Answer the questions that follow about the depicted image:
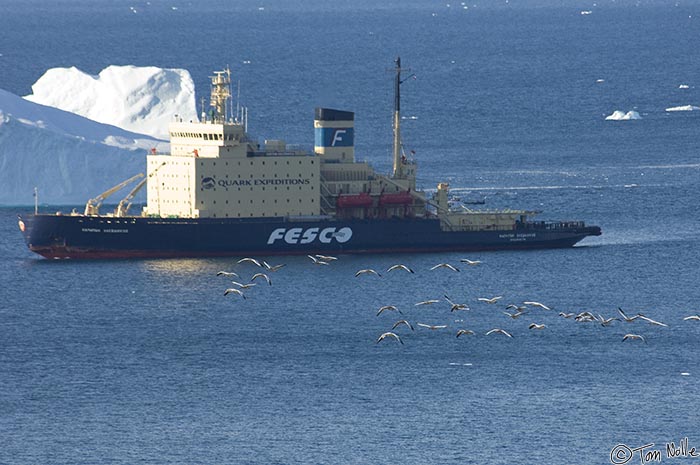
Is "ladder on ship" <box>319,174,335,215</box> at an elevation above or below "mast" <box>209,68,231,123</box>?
below

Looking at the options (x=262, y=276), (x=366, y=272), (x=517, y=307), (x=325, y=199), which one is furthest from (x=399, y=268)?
(x=517, y=307)

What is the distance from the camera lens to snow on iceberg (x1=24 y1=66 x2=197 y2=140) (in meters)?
108

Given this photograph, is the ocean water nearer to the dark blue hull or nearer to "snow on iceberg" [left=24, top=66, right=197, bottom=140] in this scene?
the dark blue hull

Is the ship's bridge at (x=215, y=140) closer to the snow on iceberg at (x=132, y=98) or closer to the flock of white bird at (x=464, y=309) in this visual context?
the flock of white bird at (x=464, y=309)

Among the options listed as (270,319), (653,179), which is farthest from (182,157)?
(653,179)

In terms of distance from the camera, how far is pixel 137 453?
177 ft

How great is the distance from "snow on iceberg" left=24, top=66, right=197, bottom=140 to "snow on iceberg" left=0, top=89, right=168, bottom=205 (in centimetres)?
1046

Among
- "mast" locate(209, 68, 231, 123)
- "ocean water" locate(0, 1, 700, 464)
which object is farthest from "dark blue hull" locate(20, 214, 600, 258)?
"mast" locate(209, 68, 231, 123)

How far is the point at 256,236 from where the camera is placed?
84938mm

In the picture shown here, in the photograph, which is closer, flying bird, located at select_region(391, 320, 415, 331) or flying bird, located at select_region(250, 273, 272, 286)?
flying bird, located at select_region(391, 320, 415, 331)

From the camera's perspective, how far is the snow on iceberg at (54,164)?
93.9 m

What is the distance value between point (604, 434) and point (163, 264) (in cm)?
3151

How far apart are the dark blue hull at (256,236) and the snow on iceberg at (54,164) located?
11111 millimetres
